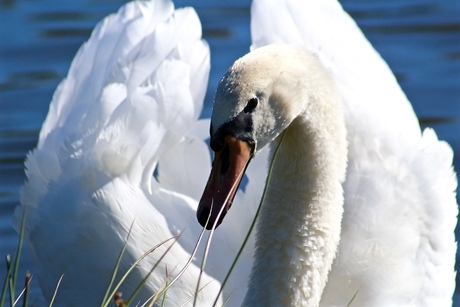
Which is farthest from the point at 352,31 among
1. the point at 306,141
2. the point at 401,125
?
the point at 306,141

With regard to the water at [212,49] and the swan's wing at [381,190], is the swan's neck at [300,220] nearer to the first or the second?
the swan's wing at [381,190]

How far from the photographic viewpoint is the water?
8.21 metres

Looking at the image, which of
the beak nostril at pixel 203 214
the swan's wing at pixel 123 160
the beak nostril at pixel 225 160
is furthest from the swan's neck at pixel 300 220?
the swan's wing at pixel 123 160

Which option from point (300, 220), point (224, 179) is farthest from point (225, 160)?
point (300, 220)

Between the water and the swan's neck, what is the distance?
11.4 ft

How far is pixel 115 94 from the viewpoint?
18.4 feet

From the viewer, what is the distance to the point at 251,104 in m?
3.75

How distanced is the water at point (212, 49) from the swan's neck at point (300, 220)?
3.48 m

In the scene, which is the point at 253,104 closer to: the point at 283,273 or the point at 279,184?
the point at 279,184

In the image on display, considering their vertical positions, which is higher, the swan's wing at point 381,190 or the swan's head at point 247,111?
the swan's head at point 247,111

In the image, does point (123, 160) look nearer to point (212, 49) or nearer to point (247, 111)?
point (247, 111)

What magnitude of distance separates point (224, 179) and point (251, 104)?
308 mm

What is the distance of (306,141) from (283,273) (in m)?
0.59

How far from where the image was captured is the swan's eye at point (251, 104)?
373 centimetres
